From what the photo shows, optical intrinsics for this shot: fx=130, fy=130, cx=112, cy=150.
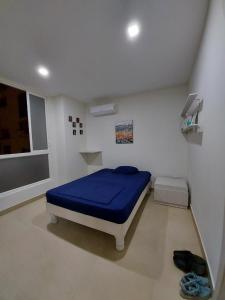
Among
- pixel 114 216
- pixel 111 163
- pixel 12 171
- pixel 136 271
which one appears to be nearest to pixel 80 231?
pixel 114 216

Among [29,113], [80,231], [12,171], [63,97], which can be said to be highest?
[63,97]

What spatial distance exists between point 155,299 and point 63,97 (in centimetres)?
394

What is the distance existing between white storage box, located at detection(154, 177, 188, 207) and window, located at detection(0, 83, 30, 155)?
3.11 m

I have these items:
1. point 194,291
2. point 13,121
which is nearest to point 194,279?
point 194,291

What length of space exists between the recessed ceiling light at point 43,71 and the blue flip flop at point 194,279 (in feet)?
11.0

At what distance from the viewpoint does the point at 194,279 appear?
1195 mm

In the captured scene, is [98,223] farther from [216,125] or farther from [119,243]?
[216,125]

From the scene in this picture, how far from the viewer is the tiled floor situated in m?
1.17

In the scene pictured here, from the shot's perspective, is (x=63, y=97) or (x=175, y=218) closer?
(x=175, y=218)

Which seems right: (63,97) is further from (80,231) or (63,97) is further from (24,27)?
(80,231)

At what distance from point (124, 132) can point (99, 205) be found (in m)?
2.39

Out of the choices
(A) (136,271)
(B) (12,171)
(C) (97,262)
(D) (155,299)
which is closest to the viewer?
(D) (155,299)

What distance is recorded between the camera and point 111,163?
3.97 m

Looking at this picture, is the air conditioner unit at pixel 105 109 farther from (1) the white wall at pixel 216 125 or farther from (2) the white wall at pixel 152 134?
(1) the white wall at pixel 216 125
